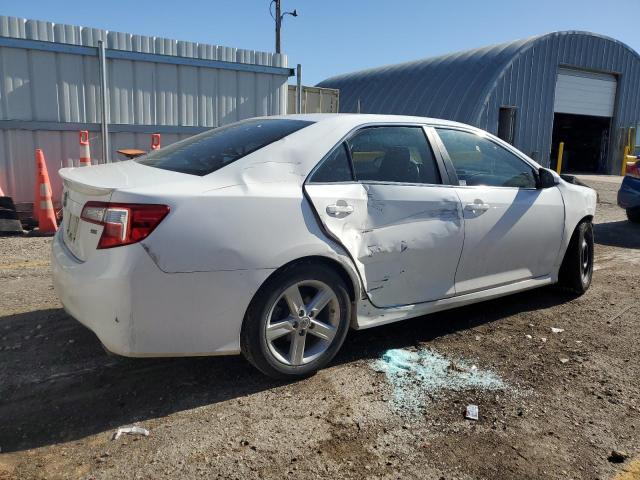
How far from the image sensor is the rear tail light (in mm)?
2715

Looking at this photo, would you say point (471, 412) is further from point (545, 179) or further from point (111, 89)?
point (111, 89)

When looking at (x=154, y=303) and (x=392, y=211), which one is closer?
(x=154, y=303)

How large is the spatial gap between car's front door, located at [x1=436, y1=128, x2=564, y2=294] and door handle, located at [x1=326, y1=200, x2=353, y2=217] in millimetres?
1006

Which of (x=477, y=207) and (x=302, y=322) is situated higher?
(x=477, y=207)

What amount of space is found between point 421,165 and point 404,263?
2.40ft

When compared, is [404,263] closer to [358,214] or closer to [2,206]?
[358,214]

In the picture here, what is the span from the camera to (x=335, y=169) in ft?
11.1

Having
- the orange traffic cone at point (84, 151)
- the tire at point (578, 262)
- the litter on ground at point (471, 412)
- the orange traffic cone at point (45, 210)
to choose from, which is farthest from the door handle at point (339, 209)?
the orange traffic cone at point (84, 151)

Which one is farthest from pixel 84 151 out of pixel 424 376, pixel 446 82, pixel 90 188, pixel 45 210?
pixel 446 82

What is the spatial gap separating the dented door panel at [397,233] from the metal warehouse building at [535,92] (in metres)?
15.2

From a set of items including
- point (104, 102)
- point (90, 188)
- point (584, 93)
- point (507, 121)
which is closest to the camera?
point (90, 188)

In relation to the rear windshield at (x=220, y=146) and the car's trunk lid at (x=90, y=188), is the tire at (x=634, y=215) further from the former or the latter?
the car's trunk lid at (x=90, y=188)

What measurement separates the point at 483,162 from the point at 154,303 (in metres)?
2.72

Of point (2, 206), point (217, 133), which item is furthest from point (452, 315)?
point (2, 206)
